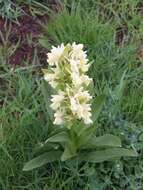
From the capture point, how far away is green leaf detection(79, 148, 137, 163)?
2170 mm

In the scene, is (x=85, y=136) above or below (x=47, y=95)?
below

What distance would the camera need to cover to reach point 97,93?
249cm

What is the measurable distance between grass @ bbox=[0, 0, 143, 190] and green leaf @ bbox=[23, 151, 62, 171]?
54mm

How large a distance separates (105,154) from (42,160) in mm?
261

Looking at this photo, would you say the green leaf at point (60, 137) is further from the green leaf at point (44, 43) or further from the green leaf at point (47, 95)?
the green leaf at point (44, 43)

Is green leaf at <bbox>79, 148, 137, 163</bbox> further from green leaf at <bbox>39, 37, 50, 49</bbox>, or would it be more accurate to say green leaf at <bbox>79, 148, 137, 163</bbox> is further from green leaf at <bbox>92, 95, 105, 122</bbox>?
green leaf at <bbox>39, 37, 50, 49</bbox>

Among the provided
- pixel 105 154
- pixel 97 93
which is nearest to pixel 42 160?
pixel 105 154

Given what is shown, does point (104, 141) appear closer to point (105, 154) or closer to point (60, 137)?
point (105, 154)

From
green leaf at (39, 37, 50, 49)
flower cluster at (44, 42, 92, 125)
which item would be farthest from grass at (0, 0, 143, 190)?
flower cluster at (44, 42, 92, 125)

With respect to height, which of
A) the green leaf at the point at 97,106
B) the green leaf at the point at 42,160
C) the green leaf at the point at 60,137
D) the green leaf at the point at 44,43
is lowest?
the green leaf at the point at 42,160

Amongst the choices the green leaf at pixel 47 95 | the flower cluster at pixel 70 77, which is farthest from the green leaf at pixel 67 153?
the flower cluster at pixel 70 77

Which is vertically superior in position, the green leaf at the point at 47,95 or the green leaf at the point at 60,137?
the green leaf at the point at 47,95

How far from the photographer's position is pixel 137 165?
7.53ft

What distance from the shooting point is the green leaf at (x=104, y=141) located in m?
2.16
